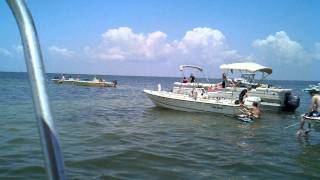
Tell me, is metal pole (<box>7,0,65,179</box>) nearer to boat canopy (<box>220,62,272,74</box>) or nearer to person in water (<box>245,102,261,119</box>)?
person in water (<box>245,102,261,119</box>)

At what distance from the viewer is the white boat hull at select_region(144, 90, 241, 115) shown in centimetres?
2391

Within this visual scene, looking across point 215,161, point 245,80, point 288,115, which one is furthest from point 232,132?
point 245,80

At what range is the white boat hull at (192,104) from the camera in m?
23.9

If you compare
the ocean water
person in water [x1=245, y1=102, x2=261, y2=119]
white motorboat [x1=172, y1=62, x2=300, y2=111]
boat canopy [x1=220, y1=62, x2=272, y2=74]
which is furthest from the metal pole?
boat canopy [x1=220, y1=62, x2=272, y2=74]

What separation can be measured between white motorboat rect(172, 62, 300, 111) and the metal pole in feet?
91.5

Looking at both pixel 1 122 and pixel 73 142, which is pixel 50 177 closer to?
pixel 73 142

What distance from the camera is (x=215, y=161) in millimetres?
12125

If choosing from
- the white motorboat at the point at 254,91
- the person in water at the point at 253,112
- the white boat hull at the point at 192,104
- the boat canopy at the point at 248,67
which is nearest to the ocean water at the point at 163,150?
the person in water at the point at 253,112

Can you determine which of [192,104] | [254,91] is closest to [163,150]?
[192,104]

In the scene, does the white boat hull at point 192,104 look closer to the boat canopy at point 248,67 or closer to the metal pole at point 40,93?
the boat canopy at point 248,67

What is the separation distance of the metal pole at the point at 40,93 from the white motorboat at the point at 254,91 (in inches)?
1098

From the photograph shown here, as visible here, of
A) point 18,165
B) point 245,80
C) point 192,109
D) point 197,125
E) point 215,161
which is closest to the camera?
point 18,165

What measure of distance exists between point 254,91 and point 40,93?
2868 cm

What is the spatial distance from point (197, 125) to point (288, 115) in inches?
422
